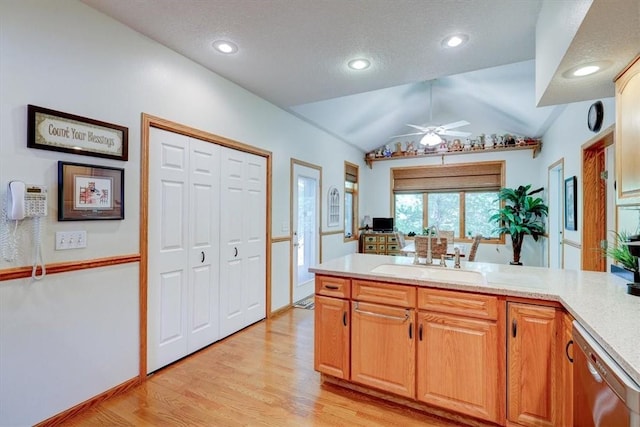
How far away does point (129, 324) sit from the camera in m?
2.29

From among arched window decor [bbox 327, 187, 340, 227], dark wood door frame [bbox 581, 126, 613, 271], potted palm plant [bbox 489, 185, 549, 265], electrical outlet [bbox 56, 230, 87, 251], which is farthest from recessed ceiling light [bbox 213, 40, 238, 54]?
potted palm plant [bbox 489, 185, 549, 265]

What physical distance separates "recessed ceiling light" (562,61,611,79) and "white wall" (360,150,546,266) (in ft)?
15.8

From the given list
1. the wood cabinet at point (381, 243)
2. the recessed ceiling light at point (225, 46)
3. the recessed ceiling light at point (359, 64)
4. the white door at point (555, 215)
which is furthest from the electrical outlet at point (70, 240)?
the white door at point (555, 215)

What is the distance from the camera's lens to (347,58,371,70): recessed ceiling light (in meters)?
2.72

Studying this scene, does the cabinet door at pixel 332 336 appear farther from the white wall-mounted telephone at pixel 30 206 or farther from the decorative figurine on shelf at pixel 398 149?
the decorative figurine on shelf at pixel 398 149

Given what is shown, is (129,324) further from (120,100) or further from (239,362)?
(120,100)

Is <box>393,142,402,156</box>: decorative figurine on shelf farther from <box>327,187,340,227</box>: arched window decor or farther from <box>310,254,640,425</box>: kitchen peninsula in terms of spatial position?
<box>310,254,640,425</box>: kitchen peninsula

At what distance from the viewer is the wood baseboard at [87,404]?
72.8 inches

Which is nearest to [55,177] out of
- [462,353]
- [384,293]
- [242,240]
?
[242,240]

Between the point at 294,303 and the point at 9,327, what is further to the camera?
the point at 294,303

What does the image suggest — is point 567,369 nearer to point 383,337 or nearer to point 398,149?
point 383,337

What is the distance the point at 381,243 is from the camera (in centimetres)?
662

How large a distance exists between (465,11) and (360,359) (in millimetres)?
2496

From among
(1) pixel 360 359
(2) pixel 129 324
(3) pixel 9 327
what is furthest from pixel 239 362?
(3) pixel 9 327
